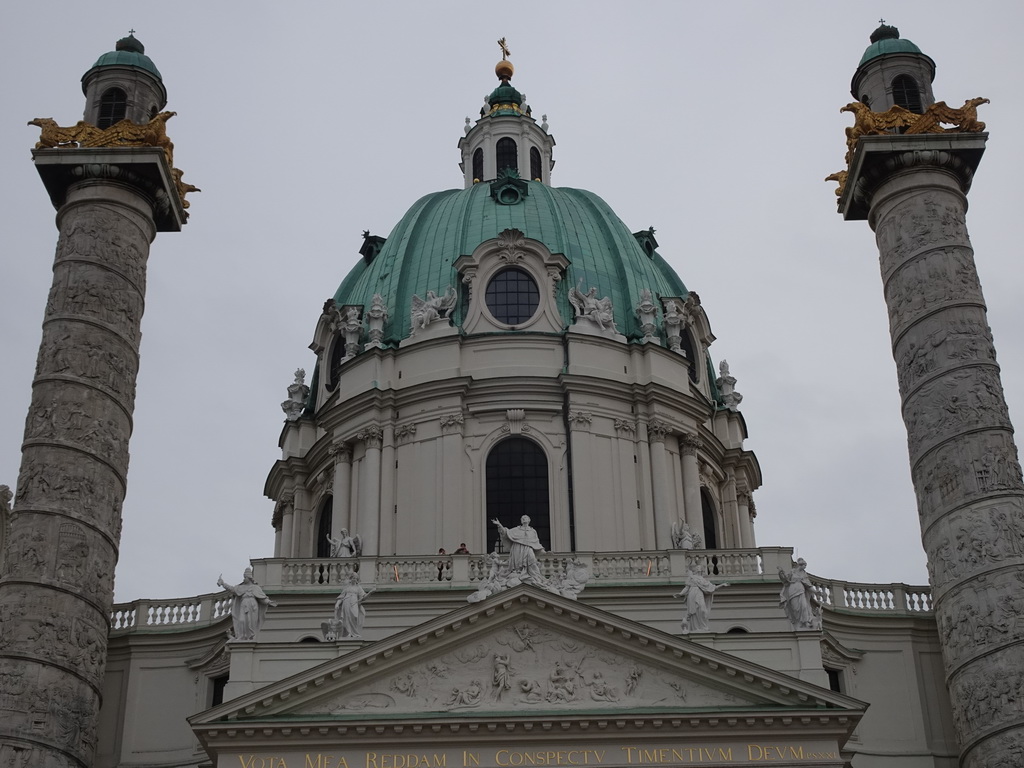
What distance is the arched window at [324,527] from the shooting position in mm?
41184

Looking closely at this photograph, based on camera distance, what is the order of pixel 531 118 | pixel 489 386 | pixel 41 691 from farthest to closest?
pixel 531 118 → pixel 489 386 → pixel 41 691

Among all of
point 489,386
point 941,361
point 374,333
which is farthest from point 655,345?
point 941,361

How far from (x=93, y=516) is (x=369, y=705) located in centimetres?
681

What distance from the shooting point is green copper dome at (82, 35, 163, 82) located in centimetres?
3519

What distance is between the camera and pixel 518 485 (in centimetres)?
3916

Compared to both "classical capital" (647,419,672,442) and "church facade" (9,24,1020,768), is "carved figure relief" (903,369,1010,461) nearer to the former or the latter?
"church facade" (9,24,1020,768)

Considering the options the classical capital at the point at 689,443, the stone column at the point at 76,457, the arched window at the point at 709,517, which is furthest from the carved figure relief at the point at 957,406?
the stone column at the point at 76,457

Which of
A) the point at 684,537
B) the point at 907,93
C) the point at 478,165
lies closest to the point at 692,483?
the point at 684,537

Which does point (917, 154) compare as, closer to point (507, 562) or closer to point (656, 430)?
point (656, 430)

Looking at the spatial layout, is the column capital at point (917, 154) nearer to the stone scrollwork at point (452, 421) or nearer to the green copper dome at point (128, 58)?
the stone scrollwork at point (452, 421)

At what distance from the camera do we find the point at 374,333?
4178 centimetres

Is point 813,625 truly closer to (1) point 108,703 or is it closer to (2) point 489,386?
(2) point 489,386

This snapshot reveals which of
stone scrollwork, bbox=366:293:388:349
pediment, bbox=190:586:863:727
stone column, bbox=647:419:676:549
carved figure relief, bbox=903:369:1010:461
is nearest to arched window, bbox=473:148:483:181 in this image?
stone scrollwork, bbox=366:293:388:349

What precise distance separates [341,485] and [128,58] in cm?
1250
